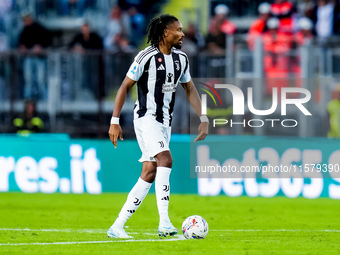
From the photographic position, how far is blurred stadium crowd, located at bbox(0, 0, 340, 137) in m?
14.0

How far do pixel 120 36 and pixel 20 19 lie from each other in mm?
2572

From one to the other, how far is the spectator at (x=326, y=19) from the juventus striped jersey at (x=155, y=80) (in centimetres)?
954

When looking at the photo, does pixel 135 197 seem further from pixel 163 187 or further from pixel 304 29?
pixel 304 29

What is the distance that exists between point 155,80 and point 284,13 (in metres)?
9.17

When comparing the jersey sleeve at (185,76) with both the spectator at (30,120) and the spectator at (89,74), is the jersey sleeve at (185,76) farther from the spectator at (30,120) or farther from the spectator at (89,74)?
the spectator at (30,120)

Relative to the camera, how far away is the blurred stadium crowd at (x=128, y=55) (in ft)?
46.0

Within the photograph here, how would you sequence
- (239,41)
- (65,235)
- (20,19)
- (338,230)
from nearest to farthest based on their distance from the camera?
(65,235) → (338,230) → (239,41) → (20,19)

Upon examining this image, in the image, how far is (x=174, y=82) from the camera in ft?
24.8

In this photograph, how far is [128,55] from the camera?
1475 cm

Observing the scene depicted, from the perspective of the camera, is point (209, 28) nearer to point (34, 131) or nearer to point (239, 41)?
point (239, 41)

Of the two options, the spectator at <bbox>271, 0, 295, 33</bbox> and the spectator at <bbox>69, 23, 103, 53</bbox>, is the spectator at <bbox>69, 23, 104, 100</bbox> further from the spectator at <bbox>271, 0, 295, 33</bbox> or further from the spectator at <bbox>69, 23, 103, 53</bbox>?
the spectator at <bbox>271, 0, 295, 33</bbox>

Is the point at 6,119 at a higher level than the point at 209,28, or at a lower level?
lower

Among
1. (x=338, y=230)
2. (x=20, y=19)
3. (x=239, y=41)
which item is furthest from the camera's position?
(x=20, y=19)

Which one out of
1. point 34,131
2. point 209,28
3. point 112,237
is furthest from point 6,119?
point 112,237
